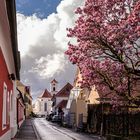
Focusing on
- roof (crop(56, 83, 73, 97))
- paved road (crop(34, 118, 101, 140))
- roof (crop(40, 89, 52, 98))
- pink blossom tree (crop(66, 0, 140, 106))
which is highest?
roof (crop(40, 89, 52, 98))

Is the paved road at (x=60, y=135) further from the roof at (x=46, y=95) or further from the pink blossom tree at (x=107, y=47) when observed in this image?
the roof at (x=46, y=95)

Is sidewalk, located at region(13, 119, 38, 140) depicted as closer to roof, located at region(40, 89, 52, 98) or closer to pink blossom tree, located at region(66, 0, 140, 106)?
pink blossom tree, located at region(66, 0, 140, 106)

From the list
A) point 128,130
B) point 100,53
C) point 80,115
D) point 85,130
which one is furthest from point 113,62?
point 80,115

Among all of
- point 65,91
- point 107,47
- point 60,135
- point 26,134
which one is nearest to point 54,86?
point 65,91

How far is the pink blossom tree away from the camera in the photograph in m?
16.4

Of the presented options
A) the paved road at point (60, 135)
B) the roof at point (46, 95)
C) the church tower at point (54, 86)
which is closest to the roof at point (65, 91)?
the church tower at point (54, 86)

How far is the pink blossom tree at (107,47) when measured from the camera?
1640 centimetres

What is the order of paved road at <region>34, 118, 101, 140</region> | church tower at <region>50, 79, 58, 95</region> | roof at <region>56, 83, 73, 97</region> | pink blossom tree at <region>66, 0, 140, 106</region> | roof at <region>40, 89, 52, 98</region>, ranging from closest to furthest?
pink blossom tree at <region>66, 0, 140, 106</region> → paved road at <region>34, 118, 101, 140</region> → roof at <region>56, 83, 73, 97</region> → church tower at <region>50, 79, 58, 95</region> → roof at <region>40, 89, 52, 98</region>

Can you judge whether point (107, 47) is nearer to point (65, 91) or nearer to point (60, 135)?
point (60, 135)

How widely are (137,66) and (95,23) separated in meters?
2.57

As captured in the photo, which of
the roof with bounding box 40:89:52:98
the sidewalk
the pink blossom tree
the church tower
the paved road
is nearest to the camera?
the pink blossom tree

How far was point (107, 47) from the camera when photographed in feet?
58.4

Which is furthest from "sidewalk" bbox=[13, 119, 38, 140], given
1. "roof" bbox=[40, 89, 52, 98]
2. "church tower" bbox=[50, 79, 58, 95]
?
"roof" bbox=[40, 89, 52, 98]

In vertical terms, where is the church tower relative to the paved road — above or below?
above
